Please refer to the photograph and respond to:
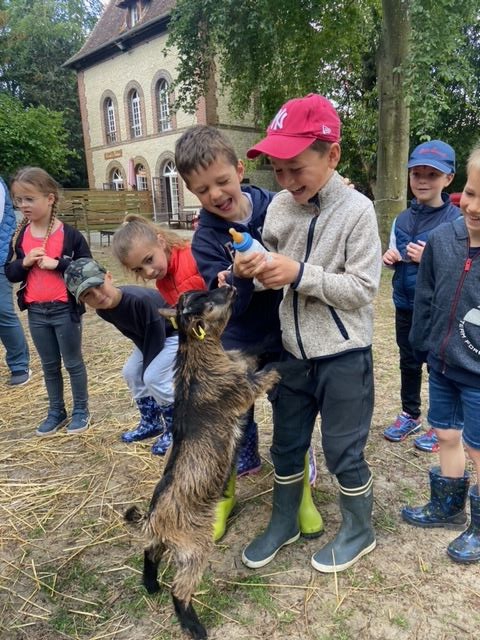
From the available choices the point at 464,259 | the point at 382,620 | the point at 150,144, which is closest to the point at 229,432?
the point at 382,620

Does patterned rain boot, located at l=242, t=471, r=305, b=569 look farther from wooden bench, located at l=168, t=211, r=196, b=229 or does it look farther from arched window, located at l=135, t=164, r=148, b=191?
arched window, located at l=135, t=164, r=148, b=191

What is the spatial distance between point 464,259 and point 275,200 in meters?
0.98

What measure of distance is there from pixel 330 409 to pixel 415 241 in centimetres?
174

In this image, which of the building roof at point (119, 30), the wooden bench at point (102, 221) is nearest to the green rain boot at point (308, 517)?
the wooden bench at point (102, 221)

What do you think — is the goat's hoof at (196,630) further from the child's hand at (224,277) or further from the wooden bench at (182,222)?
the wooden bench at (182,222)

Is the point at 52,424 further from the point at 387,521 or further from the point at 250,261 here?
the point at 250,261

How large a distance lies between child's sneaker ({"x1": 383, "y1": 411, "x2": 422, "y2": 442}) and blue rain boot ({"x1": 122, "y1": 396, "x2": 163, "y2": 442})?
1881 millimetres

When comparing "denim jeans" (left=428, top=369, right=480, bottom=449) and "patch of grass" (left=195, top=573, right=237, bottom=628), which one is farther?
"denim jeans" (left=428, top=369, right=480, bottom=449)

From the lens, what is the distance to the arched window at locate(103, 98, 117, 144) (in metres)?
31.1

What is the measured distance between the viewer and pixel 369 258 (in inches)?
81.7

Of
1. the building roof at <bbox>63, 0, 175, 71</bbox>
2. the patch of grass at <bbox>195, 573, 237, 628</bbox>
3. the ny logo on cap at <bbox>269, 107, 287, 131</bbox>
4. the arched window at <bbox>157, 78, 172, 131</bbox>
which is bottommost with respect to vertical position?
the patch of grass at <bbox>195, 573, 237, 628</bbox>

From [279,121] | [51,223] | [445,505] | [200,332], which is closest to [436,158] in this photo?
[279,121]

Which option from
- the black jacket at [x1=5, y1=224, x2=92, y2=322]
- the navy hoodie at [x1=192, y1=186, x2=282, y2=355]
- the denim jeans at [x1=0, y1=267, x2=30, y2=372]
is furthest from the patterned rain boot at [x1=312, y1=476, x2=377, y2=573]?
the denim jeans at [x1=0, y1=267, x2=30, y2=372]

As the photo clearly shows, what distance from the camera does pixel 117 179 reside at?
105ft
